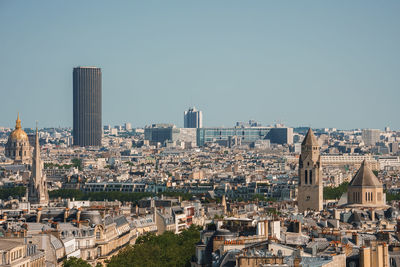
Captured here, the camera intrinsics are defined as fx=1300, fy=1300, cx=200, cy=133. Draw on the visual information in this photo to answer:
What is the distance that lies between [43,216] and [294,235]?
77.3ft

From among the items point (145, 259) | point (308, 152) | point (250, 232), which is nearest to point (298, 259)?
point (250, 232)

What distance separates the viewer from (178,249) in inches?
2133

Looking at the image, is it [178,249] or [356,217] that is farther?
[356,217]

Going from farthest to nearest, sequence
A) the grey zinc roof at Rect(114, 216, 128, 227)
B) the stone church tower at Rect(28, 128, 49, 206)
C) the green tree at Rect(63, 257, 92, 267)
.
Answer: the stone church tower at Rect(28, 128, 49, 206) → the grey zinc roof at Rect(114, 216, 128, 227) → the green tree at Rect(63, 257, 92, 267)

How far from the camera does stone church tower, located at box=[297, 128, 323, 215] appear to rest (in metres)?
92.1

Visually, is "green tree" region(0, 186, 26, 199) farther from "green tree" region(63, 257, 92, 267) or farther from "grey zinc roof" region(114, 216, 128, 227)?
"green tree" region(63, 257, 92, 267)

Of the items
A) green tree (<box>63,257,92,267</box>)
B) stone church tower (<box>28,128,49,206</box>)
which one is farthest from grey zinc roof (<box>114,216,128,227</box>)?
stone church tower (<box>28,128,49,206</box>)

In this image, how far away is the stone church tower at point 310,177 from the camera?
9206 cm

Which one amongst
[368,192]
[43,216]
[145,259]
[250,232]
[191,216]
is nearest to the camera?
[250,232]

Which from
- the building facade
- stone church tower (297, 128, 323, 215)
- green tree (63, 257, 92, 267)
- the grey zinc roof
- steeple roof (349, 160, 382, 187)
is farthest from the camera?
stone church tower (297, 128, 323, 215)

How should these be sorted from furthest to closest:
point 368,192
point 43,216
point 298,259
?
point 368,192, point 43,216, point 298,259

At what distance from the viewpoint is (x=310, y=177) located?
94.2 m

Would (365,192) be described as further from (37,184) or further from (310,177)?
(37,184)

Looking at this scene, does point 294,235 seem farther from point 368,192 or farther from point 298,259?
point 368,192
